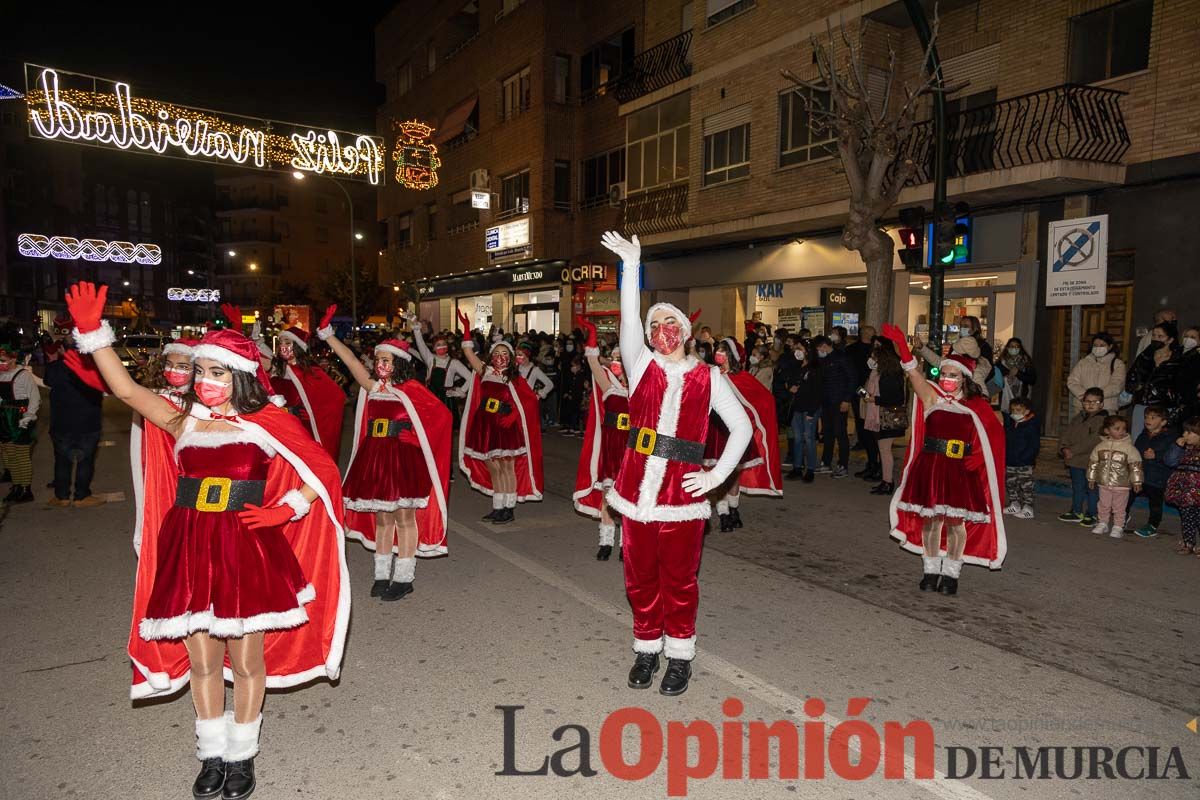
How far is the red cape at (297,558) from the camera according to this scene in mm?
3531

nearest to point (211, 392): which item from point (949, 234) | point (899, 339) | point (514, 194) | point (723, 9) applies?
point (899, 339)

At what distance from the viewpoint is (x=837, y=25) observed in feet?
51.9

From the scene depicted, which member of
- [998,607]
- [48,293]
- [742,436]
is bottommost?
[998,607]

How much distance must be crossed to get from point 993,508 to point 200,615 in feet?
18.1

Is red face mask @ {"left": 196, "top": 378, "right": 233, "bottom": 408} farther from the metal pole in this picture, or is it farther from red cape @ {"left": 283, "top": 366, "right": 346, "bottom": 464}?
the metal pole

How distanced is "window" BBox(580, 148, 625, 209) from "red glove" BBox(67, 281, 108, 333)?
2245 cm

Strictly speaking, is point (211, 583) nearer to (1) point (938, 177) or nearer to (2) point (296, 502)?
(2) point (296, 502)

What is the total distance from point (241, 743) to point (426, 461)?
9.04ft

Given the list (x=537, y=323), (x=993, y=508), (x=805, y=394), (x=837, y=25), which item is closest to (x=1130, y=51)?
(x=837, y=25)

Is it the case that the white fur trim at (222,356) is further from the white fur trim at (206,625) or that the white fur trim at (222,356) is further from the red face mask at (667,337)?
the red face mask at (667,337)

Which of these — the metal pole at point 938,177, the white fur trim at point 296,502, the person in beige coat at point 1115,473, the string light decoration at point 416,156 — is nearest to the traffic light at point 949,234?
the metal pole at point 938,177

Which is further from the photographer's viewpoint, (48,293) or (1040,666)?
(48,293)

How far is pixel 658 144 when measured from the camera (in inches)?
871

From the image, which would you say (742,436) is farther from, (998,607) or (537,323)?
(537,323)
